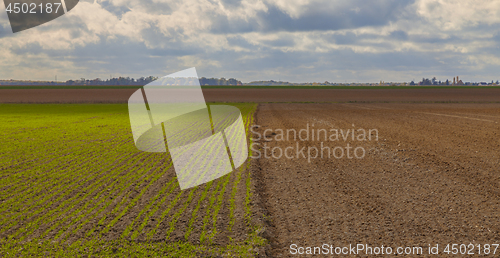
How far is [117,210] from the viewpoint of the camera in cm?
761

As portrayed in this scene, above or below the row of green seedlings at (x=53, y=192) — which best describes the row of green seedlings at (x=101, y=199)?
below

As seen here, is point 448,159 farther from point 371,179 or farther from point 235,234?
point 235,234

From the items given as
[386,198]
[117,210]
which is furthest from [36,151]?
[386,198]

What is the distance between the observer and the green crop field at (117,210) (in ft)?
19.5

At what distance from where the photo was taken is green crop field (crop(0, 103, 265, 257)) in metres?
5.93

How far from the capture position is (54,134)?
19.6 metres

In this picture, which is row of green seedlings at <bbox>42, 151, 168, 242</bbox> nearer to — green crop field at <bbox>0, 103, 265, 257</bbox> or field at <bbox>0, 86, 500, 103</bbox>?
green crop field at <bbox>0, 103, 265, 257</bbox>

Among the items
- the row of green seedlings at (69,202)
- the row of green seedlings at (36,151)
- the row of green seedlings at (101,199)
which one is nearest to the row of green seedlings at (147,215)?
the row of green seedlings at (101,199)

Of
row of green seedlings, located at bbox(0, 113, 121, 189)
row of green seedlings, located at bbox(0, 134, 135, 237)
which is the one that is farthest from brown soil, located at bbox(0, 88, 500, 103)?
row of green seedlings, located at bbox(0, 134, 135, 237)

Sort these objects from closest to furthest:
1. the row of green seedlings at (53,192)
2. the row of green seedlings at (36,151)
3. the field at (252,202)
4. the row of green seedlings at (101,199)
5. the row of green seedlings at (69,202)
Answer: the field at (252,202)
the row of green seedlings at (69,202)
the row of green seedlings at (101,199)
the row of green seedlings at (53,192)
the row of green seedlings at (36,151)

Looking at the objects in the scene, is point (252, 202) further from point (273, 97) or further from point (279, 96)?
point (279, 96)

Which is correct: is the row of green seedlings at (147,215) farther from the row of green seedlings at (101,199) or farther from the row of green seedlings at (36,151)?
the row of green seedlings at (36,151)

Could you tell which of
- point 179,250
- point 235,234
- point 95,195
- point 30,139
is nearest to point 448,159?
point 235,234

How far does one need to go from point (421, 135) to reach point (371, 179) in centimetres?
1014
